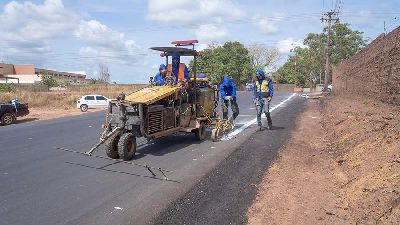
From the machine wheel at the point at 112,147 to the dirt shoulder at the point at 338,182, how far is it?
3559mm

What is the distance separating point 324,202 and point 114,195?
3279 millimetres

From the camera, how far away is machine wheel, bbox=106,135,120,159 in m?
8.98

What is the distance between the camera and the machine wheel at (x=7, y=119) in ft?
75.3

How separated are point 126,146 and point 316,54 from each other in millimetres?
72251

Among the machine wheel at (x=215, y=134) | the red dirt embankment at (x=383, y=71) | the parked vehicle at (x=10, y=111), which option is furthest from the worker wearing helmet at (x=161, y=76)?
the parked vehicle at (x=10, y=111)

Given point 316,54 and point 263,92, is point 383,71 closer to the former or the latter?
point 263,92

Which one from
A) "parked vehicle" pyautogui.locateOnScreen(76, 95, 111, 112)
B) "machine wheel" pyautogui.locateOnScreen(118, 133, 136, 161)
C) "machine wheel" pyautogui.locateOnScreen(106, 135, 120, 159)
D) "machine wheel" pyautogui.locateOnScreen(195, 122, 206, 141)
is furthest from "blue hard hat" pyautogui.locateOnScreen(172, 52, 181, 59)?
"parked vehicle" pyautogui.locateOnScreen(76, 95, 111, 112)

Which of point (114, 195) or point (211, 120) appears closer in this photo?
point (114, 195)

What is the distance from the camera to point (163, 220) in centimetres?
527

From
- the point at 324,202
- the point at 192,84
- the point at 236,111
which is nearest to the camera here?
the point at 324,202

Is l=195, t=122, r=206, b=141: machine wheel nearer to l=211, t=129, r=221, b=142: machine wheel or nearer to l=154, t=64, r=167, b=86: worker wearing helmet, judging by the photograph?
l=211, t=129, r=221, b=142: machine wheel

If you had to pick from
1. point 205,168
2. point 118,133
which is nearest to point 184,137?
A: point 118,133

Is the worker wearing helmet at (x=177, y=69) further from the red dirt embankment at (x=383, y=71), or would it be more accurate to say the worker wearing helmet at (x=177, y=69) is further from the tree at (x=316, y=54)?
the tree at (x=316, y=54)

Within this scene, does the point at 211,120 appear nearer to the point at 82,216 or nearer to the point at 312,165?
the point at 312,165
